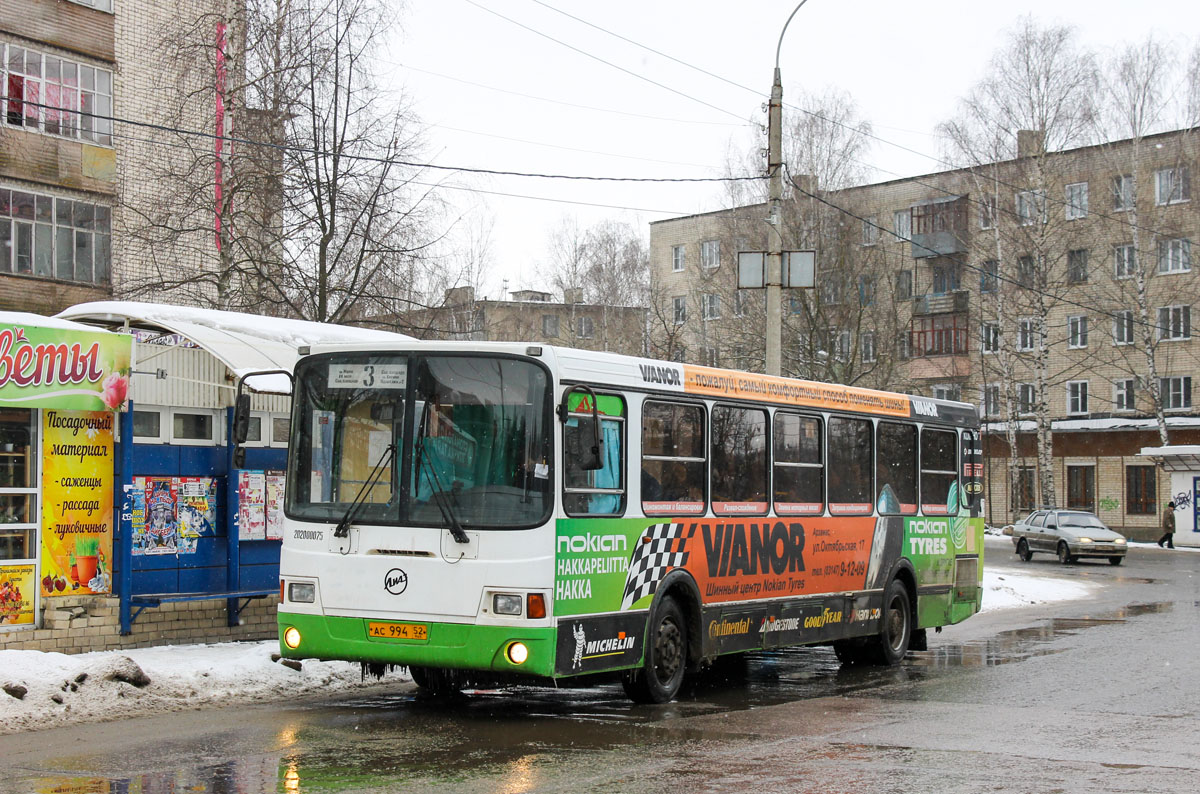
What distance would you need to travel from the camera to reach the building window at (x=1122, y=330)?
177 ft

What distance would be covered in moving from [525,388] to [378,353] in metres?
1.19

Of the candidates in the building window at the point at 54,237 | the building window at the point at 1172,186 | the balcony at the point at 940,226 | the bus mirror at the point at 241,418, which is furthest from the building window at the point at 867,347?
the bus mirror at the point at 241,418

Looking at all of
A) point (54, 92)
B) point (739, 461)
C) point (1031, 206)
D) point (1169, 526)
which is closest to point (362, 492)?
point (739, 461)

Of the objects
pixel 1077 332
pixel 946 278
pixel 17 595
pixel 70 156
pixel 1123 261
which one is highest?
pixel 946 278

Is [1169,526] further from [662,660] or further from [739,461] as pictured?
[662,660]

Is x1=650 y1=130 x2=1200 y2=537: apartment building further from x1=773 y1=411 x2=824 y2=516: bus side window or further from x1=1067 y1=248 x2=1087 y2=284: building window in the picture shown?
x1=773 y1=411 x2=824 y2=516: bus side window

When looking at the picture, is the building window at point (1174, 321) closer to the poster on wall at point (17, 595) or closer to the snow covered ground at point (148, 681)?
the snow covered ground at point (148, 681)

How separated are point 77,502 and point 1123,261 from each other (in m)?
48.4

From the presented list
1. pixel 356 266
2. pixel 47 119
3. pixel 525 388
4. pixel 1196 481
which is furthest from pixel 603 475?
pixel 1196 481

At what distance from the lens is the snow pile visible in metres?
9.98

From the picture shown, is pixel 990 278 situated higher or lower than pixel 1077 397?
higher

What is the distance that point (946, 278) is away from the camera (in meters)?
62.5

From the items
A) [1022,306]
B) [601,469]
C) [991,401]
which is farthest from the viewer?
[991,401]

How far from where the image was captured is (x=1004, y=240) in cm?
5116
